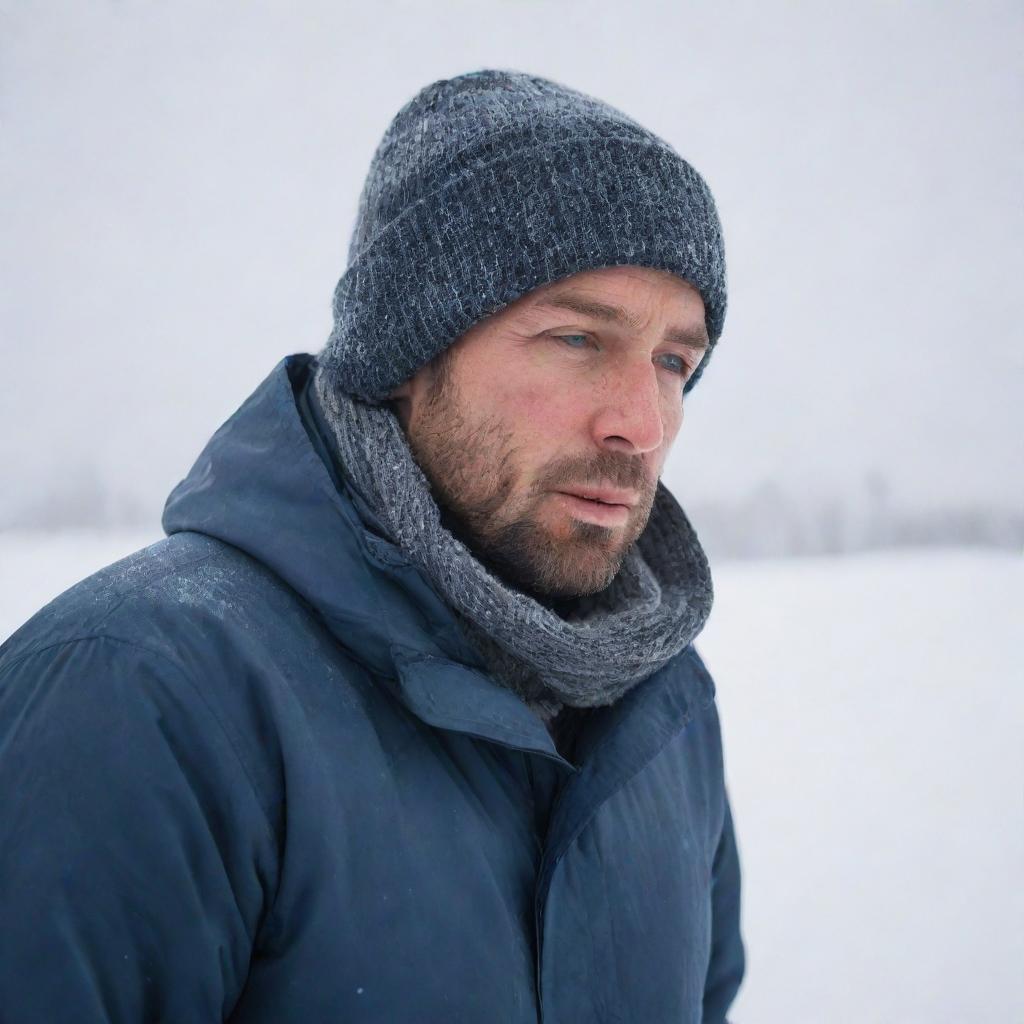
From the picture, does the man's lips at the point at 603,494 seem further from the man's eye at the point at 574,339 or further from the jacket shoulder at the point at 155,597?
the jacket shoulder at the point at 155,597

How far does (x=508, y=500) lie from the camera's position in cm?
105

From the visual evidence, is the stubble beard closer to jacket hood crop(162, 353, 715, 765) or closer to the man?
the man

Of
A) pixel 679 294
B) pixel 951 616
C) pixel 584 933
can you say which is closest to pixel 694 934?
pixel 584 933

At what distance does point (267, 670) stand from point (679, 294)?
77cm

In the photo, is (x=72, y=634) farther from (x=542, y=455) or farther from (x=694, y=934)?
(x=694, y=934)

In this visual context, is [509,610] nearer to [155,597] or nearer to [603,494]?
[603,494]

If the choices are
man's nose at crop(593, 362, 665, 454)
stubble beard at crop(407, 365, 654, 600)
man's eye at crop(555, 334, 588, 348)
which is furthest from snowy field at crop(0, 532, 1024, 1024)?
man's eye at crop(555, 334, 588, 348)

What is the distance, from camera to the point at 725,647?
521 cm

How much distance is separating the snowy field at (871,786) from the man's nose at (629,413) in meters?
2.27

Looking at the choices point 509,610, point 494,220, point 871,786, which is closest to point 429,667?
point 509,610

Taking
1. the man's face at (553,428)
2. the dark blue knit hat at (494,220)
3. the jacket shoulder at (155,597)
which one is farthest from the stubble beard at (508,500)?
the jacket shoulder at (155,597)

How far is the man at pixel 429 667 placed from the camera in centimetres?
66

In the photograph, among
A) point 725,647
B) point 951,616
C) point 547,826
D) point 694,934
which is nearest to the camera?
point 547,826

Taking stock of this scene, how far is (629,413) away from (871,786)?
3456mm
